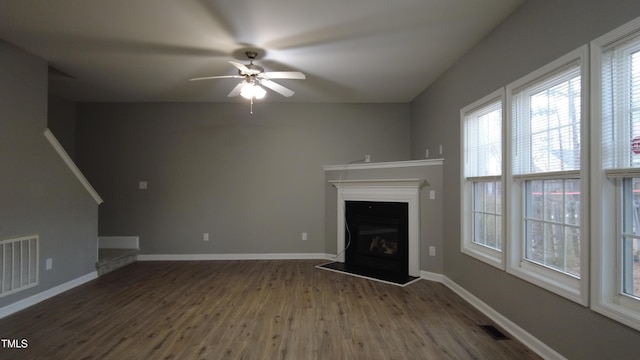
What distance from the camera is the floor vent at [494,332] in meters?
2.42

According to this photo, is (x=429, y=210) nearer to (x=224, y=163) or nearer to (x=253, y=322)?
(x=253, y=322)

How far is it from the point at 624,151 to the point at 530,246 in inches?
42.7

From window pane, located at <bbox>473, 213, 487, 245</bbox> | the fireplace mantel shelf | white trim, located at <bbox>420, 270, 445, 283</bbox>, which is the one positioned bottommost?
white trim, located at <bbox>420, 270, 445, 283</bbox>

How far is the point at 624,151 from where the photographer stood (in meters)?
1.61

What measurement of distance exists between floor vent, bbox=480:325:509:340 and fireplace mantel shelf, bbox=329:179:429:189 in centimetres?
192

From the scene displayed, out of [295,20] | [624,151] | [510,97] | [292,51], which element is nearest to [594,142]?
[624,151]

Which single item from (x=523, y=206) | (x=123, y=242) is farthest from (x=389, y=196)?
(x=123, y=242)

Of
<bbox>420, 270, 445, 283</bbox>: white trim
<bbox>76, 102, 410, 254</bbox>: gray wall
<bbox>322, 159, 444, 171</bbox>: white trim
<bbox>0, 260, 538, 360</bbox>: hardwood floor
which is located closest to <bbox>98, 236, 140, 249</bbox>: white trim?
<bbox>76, 102, 410, 254</bbox>: gray wall

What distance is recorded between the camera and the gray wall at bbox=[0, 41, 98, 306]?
2.91 m

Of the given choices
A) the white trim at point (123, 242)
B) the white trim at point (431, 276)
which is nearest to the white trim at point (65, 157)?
the white trim at point (123, 242)

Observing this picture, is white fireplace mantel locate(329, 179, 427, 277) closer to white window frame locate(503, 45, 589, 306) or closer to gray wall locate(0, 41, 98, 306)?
white window frame locate(503, 45, 589, 306)

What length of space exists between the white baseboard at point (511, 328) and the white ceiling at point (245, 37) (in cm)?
270

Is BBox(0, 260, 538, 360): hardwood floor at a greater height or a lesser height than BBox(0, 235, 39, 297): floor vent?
lesser

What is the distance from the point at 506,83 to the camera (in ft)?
8.36
